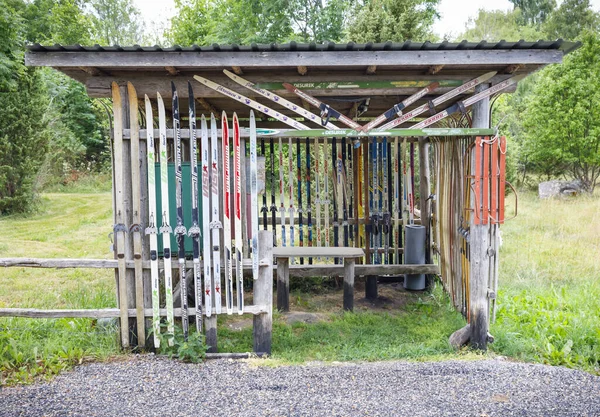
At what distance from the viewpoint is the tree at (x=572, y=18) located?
1165 inches

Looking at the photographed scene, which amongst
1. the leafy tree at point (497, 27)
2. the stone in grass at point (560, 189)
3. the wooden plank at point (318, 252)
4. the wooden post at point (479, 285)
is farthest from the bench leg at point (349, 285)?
the leafy tree at point (497, 27)

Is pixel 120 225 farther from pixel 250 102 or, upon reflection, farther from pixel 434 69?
pixel 434 69

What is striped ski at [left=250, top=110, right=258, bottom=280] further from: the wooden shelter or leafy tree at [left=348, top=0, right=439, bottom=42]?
leafy tree at [left=348, top=0, right=439, bottom=42]

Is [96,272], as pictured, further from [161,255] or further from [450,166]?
[450,166]

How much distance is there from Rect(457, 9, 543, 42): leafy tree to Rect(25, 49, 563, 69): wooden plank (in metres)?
28.4

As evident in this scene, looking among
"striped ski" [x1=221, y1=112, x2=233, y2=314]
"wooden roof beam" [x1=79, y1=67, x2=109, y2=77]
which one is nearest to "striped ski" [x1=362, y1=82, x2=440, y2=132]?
"striped ski" [x1=221, y1=112, x2=233, y2=314]

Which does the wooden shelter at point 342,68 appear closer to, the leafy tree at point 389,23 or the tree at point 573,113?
the leafy tree at point 389,23

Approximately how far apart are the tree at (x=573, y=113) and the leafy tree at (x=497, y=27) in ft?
45.6

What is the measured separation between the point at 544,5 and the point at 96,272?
1542 inches

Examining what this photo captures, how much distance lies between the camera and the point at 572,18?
30125 millimetres

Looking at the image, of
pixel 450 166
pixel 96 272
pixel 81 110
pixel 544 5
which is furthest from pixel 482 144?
pixel 544 5

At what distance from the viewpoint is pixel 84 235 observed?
39.7 ft

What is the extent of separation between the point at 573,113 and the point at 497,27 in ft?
63.9

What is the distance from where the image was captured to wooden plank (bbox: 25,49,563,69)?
445 cm
